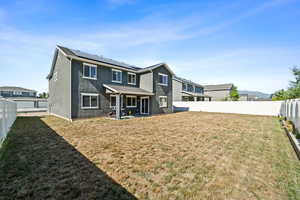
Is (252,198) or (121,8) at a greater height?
(121,8)

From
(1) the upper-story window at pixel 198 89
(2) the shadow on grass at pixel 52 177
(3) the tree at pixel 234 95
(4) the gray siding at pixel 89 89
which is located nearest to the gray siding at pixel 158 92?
(4) the gray siding at pixel 89 89

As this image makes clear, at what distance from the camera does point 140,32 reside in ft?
41.7

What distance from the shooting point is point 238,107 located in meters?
19.7

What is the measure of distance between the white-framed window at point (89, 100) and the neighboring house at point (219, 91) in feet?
130

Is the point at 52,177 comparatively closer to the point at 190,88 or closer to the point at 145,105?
the point at 145,105

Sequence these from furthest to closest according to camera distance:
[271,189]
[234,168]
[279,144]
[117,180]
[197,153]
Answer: [279,144] < [197,153] < [234,168] < [117,180] < [271,189]

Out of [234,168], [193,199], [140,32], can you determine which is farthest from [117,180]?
[140,32]

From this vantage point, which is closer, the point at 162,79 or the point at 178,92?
the point at 162,79

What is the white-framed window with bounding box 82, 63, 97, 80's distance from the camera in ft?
42.9

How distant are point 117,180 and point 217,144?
4711 millimetres

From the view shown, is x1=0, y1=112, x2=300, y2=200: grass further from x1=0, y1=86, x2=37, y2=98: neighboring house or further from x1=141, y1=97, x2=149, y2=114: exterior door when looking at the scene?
x1=0, y1=86, x2=37, y2=98: neighboring house

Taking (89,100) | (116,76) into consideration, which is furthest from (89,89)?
(116,76)

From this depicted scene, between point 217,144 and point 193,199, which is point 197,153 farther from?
point 193,199

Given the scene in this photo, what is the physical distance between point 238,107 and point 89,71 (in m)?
20.8
